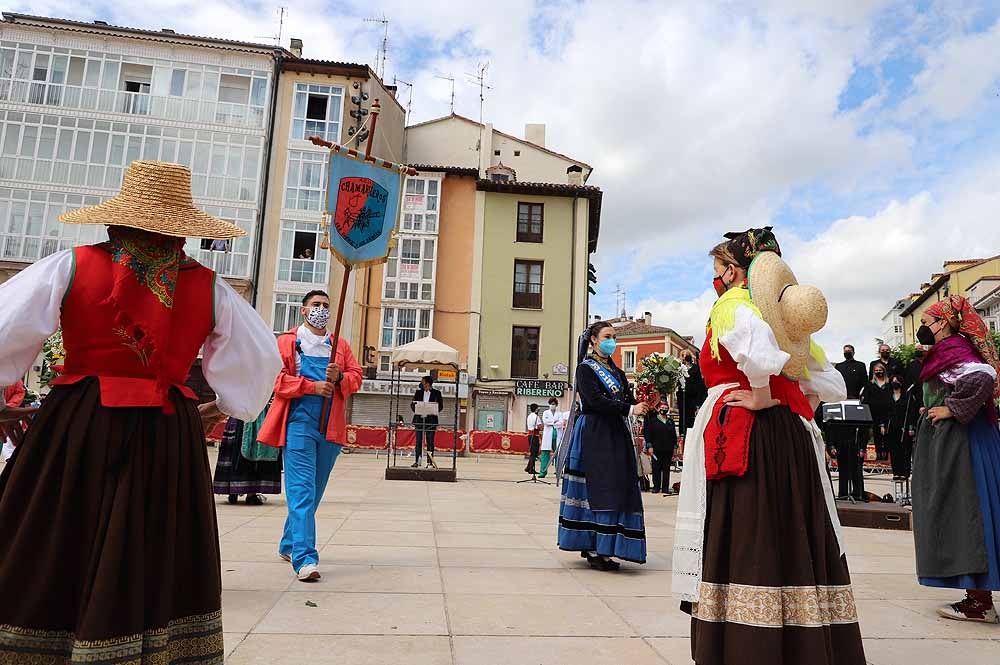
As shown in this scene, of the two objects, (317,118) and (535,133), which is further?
(535,133)

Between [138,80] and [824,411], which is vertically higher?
[138,80]

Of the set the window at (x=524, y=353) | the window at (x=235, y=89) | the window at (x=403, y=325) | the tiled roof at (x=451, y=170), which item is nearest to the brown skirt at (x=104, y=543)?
the window at (x=235, y=89)

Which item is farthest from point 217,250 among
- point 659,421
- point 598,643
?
point 598,643

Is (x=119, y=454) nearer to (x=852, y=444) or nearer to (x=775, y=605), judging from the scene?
(x=775, y=605)

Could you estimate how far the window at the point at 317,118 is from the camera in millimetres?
29531

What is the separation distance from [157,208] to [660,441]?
36.6 feet

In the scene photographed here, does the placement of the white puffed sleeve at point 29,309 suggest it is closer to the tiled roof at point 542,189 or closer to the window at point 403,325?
the window at point 403,325

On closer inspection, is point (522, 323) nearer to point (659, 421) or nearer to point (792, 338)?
point (659, 421)

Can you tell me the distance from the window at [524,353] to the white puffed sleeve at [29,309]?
31.0 meters

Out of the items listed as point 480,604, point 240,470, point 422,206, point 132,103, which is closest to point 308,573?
point 480,604

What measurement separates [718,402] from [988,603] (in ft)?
8.30

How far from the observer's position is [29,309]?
2.23 m

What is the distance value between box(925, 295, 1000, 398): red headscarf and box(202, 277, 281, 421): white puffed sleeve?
3.93 m

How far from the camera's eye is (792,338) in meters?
3.00
